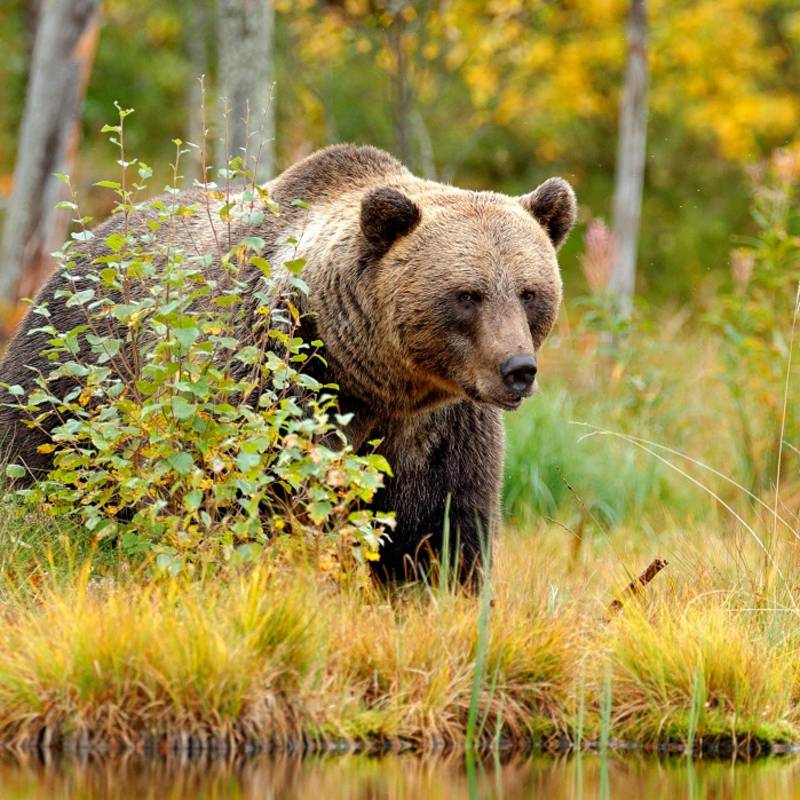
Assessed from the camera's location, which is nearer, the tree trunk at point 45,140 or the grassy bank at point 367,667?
the grassy bank at point 367,667

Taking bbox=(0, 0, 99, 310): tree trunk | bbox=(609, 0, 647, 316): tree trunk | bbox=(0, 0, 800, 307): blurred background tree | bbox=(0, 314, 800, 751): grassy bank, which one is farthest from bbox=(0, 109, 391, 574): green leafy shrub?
bbox=(0, 0, 800, 307): blurred background tree

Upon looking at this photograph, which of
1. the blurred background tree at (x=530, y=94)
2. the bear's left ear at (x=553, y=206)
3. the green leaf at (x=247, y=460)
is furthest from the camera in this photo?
the blurred background tree at (x=530, y=94)

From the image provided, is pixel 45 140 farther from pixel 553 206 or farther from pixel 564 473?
pixel 553 206

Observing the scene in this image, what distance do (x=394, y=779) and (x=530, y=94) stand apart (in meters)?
16.2

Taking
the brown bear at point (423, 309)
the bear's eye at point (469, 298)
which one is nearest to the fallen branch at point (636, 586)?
the brown bear at point (423, 309)

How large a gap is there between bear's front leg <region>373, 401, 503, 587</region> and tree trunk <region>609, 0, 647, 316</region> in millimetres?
5302

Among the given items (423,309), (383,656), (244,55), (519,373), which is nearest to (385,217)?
(423,309)

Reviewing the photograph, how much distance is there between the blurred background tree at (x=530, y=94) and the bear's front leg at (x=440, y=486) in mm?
8599

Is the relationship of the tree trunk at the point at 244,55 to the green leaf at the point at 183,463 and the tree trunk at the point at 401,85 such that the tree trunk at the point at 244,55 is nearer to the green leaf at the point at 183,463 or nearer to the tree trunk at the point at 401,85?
Answer: the tree trunk at the point at 401,85

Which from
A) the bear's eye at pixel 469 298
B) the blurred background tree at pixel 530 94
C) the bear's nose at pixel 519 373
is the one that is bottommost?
the bear's nose at pixel 519 373

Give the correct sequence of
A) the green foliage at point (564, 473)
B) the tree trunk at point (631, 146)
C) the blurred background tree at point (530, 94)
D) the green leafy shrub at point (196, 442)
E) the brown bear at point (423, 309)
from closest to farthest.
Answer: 1. the green leafy shrub at point (196, 442)
2. the brown bear at point (423, 309)
3. the green foliage at point (564, 473)
4. the tree trunk at point (631, 146)
5. the blurred background tree at point (530, 94)

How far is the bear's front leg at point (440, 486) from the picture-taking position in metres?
6.46

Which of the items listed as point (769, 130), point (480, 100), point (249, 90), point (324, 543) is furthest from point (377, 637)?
point (769, 130)

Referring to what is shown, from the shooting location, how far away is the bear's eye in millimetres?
5914
